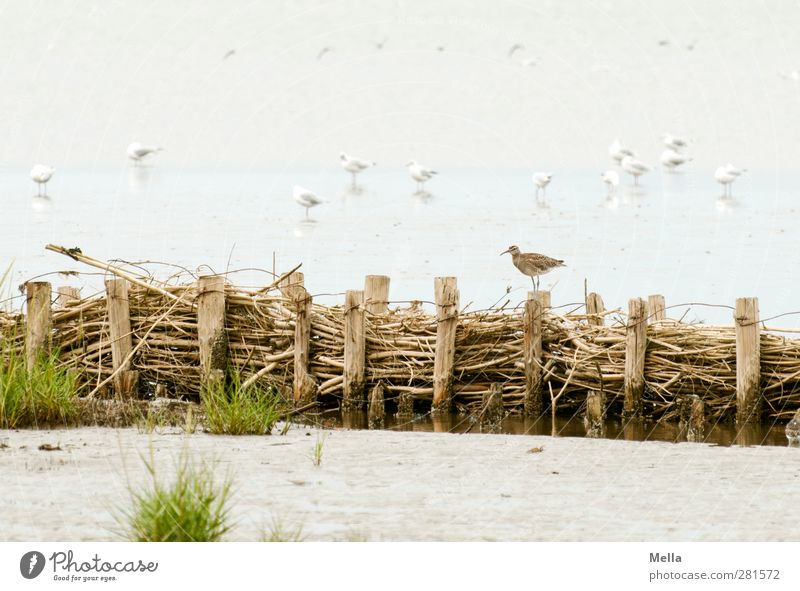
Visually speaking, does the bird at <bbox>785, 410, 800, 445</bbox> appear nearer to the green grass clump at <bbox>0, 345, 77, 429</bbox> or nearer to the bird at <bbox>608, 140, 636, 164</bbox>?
the green grass clump at <bbox>0, 345, 77, 429</bbox>

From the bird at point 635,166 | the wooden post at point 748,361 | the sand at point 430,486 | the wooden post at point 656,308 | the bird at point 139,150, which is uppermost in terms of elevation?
the bird at point 139,150

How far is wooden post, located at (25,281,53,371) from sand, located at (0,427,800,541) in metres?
2.86

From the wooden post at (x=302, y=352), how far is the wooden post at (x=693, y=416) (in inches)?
151

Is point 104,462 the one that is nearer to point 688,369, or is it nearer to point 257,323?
point 257,323

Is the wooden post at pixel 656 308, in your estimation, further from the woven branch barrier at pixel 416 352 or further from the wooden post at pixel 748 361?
the wooden post at pixel 748 361

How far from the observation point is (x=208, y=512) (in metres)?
7.15

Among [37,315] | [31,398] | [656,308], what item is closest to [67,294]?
[37,315]

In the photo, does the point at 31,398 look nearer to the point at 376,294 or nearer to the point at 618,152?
the point at 376,294

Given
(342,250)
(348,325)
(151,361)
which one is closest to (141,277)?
(151,361)

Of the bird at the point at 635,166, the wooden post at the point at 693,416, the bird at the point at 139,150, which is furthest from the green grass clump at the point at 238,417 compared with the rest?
the bird at the point at 139,150

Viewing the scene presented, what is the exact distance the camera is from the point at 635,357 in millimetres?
13055

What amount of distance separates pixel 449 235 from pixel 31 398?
28.3 metres

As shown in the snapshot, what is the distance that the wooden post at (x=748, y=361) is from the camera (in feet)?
42.0
